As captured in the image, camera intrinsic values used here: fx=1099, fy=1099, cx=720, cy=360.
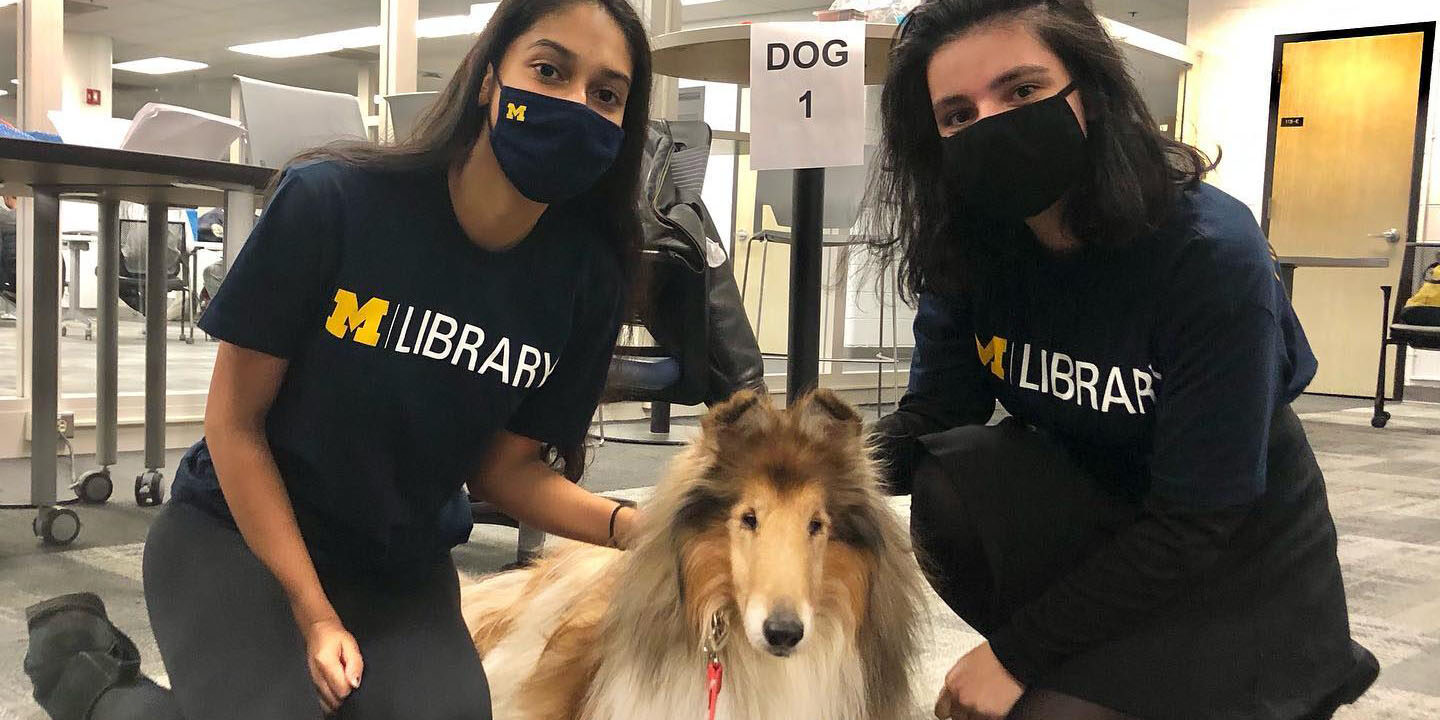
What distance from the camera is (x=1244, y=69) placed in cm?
1009

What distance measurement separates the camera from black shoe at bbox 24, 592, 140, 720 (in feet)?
5.30

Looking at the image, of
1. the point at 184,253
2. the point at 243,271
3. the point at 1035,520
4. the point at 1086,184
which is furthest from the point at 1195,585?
the point at 184,253

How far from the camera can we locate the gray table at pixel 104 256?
8.72 ft

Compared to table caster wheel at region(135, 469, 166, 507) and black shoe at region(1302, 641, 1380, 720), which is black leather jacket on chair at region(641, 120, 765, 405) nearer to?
black shoe at region(1302, 641, 1380, 720)

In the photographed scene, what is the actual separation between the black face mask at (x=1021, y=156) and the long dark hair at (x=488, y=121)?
1.53ft

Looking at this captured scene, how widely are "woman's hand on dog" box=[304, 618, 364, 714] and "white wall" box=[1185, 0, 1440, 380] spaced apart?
947 centimetres

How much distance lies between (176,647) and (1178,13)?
1222 cm

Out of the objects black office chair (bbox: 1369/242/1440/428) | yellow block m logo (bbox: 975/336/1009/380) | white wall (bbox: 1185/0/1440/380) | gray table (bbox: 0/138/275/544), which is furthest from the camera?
white wall (bbox: 1185/0/1440/380)

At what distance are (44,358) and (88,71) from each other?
6866 mm

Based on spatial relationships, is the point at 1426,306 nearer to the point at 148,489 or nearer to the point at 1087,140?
the point at 1087,140

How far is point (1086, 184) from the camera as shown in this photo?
155cm

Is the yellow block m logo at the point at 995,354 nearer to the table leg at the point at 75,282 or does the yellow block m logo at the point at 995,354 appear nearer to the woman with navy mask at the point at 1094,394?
the woman with navy mask at the point at 1094,394

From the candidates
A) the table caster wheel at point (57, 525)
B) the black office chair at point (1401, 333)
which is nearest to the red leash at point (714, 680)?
the table caster wheel at point (57, 525)

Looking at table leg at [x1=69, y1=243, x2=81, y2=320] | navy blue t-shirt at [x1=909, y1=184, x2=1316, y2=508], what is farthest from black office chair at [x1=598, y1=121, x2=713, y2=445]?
table leg at [x1=69, y1=243, x2=81, y2=320]
